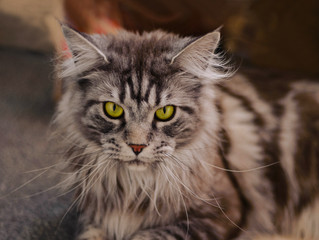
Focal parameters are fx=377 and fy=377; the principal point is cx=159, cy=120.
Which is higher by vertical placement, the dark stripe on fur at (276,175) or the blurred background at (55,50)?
the blurred background at (55,50)

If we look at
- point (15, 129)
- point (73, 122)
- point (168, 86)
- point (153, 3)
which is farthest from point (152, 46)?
point (153, 3)

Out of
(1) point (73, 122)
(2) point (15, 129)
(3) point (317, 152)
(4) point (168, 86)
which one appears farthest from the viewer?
(2) point (15, 129)

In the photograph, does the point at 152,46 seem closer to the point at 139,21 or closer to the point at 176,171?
the point at 176,171

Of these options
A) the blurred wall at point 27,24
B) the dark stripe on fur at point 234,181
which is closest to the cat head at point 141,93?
the dark stripe on fur at point 234,181

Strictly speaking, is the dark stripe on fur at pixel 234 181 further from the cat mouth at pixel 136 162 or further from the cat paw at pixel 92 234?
the cat paw at pixel 92 234

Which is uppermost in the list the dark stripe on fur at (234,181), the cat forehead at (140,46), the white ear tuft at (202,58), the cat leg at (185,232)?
the cat forehead at (140,46)

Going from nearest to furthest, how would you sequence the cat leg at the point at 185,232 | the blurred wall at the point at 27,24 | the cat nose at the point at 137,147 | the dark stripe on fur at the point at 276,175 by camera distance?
the cat nose at the point at 137,147, the cat leg at the point at 185,232, the dark stripe on fur at the point at 276,175, the blurred wall at the point at 27,24

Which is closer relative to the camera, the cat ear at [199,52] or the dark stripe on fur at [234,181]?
the cat ear at [199,52]

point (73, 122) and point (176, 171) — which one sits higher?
point (73, 122)

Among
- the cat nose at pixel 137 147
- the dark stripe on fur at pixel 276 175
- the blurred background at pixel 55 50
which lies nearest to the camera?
the cat nose at pixel 137 147

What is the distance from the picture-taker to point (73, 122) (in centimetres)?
121

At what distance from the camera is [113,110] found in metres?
1.09

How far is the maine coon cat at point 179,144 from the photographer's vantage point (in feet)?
3.56

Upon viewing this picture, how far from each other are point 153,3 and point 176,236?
5.32ft
